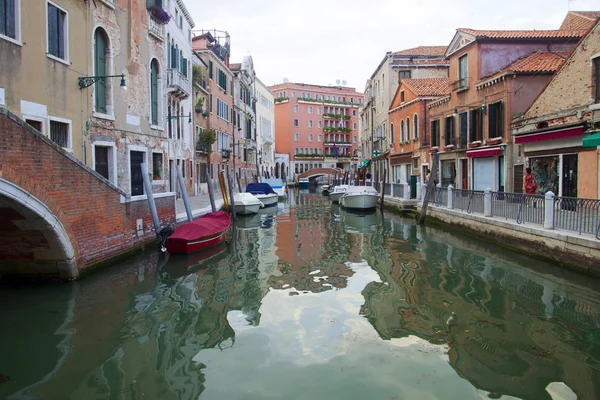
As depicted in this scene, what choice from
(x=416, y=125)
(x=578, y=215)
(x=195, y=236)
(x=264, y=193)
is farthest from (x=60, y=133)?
(x=416, y=125)

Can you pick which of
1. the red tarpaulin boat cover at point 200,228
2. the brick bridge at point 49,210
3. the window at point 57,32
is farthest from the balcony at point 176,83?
the brick bridge at point 49,210

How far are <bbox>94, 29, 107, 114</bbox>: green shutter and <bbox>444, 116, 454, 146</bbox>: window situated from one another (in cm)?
1572

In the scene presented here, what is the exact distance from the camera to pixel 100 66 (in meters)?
11.1

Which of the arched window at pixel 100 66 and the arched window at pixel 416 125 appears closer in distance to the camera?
the arched window at pixel 100 66

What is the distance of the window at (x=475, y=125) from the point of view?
64.0 feet

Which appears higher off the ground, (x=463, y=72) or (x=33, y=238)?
(x=463, y=72)

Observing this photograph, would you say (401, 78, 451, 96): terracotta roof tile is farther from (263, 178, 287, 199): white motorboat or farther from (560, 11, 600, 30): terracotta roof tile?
(263, 178, 287, 199): white motorboat

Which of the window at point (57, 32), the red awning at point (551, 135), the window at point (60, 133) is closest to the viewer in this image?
the window at point (57, 32)

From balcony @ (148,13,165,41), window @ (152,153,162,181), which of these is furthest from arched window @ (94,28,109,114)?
window @ (152,153,162,181)

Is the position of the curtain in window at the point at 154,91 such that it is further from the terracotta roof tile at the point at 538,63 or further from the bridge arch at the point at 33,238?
the terracotta roof tile at the point at 538,63

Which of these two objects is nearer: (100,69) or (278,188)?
(100,69)

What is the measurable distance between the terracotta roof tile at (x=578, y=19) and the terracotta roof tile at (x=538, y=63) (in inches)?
81.3

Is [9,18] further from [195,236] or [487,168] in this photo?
[487,168]

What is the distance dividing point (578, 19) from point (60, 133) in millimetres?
20248
